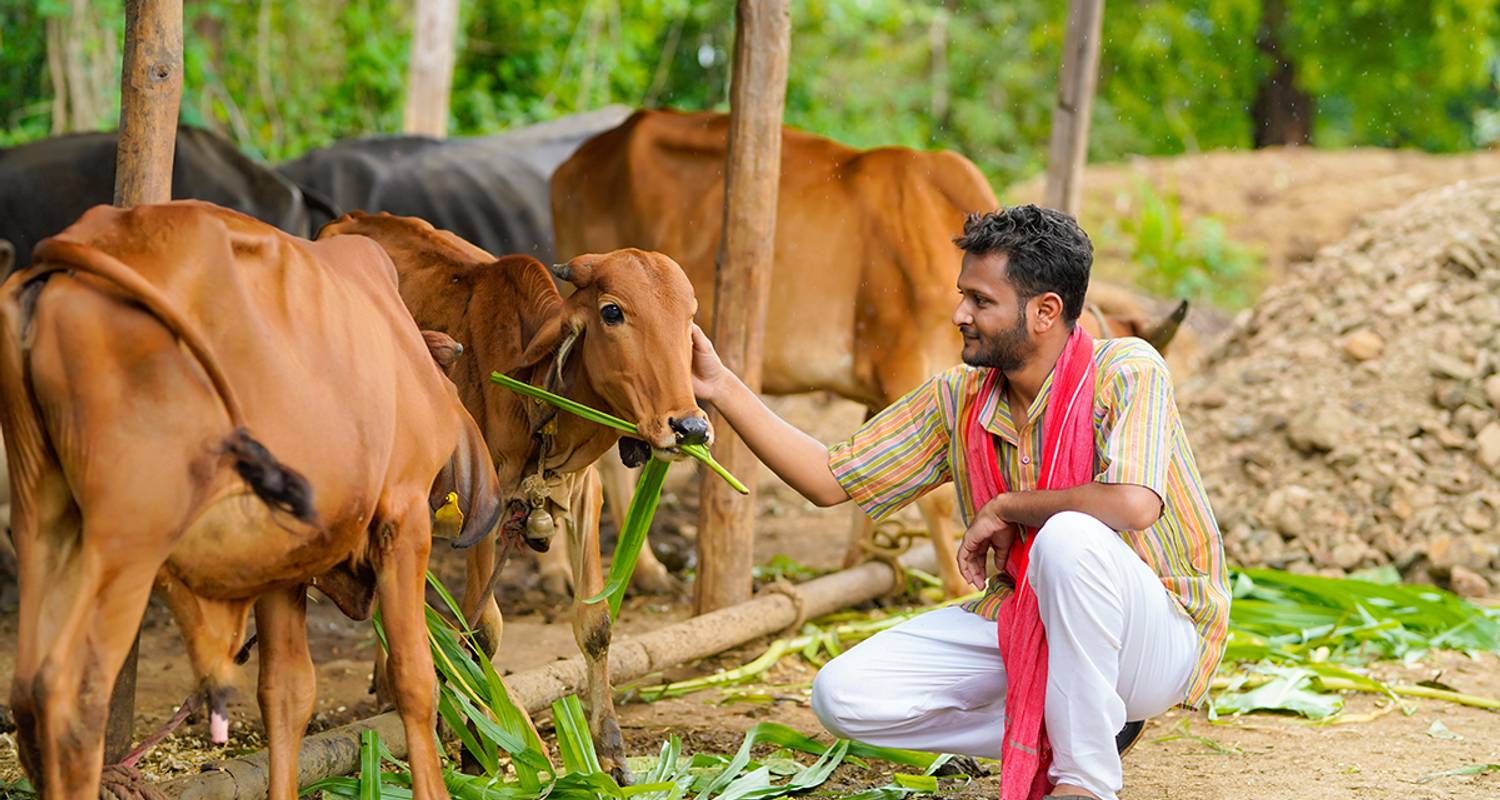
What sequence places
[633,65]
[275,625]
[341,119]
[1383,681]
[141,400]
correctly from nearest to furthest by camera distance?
[141,400]
[275,625]
[1383,681]
[341,119]
[633,65]

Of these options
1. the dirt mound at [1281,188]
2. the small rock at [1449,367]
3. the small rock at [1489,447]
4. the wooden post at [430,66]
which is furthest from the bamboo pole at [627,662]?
the dirt mound at [1281,188]

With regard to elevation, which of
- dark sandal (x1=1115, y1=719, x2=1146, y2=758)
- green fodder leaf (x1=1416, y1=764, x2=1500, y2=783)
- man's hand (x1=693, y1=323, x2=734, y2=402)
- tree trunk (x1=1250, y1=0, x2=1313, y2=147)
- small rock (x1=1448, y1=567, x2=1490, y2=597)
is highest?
tree trunk (x1=1250, y1=0, x2=1313, y2=147)

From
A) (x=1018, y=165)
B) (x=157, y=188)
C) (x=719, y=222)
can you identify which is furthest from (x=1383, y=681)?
(x=1018, y=165)

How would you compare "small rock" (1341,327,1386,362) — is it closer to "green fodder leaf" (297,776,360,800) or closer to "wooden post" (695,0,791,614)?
"wooden post" (695,0,791,614)

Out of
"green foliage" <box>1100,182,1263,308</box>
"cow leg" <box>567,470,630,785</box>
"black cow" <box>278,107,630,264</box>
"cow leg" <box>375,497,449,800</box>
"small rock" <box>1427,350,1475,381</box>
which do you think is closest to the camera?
"cow leg" <box>375,497,449,800</box>

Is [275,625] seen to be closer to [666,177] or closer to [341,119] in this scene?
[666,177]

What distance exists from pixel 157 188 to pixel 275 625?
3.98 ft

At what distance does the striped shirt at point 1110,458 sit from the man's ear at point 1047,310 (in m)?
0.12

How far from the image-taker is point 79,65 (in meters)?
10.9

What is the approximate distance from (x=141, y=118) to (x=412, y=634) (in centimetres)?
149

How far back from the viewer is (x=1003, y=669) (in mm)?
3945

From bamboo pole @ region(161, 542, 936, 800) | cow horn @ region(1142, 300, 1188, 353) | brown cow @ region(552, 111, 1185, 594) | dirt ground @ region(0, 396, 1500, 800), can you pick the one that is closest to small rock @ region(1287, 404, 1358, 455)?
cow horn @ region(1142, 300, 1188, 353)

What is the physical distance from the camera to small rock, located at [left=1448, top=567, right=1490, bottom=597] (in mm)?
6746

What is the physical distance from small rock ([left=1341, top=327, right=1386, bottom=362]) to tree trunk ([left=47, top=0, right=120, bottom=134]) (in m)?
8.19
